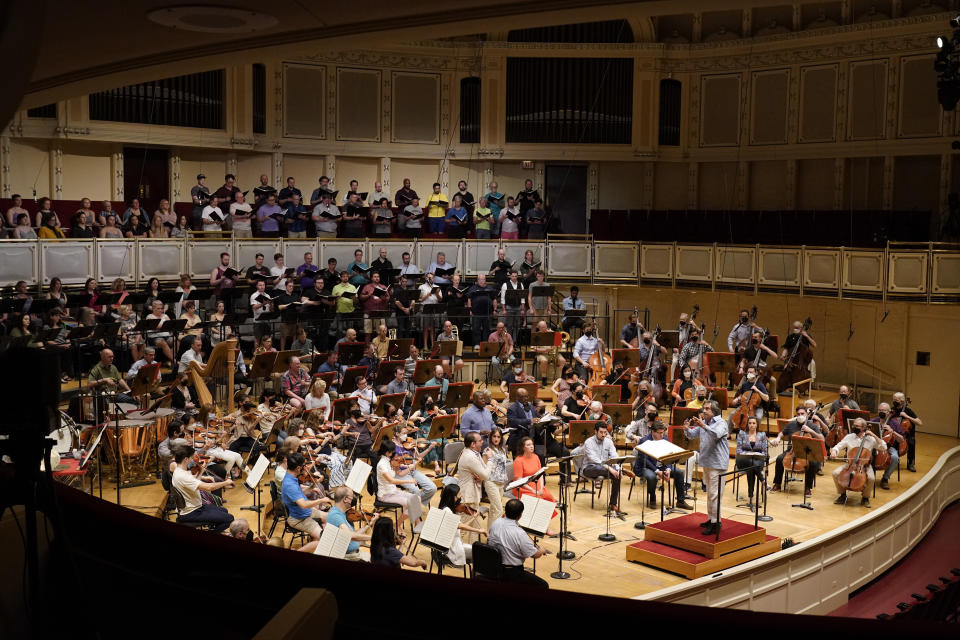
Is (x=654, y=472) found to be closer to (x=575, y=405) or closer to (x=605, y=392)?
(x=575, y=405)

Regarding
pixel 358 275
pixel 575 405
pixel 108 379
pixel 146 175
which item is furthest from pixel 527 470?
pixel 146 175

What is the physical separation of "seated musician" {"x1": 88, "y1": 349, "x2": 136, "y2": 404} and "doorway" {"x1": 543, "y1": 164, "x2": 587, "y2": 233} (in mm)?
13015

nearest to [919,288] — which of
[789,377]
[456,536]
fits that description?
[789,377]

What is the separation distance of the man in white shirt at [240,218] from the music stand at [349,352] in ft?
15.7

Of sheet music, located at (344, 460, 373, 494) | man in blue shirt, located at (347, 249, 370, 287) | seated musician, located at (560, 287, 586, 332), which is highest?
man in blue shirt, located at (347, 249, 370, 287)

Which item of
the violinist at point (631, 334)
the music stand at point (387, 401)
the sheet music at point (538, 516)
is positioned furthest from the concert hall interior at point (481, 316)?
the violinist at point (631, 334)

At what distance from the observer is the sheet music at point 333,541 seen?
7.95 meters

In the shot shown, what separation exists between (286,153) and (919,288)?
13285mm

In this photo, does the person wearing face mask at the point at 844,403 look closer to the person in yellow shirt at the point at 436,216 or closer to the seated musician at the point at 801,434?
the seated musician at the point at 801,434

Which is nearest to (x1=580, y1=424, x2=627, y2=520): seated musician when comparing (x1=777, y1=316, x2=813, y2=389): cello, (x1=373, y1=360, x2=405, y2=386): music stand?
(x1=373, y1=360, x2=405, y2=386): music stand

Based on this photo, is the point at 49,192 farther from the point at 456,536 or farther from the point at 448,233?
the point at 456,536

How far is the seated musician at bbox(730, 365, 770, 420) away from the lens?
561 inches

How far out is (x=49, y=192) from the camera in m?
18.7

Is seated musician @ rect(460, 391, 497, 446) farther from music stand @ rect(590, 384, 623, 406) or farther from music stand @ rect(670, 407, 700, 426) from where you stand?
music stand @ rect(670, 407, 700, 426)
